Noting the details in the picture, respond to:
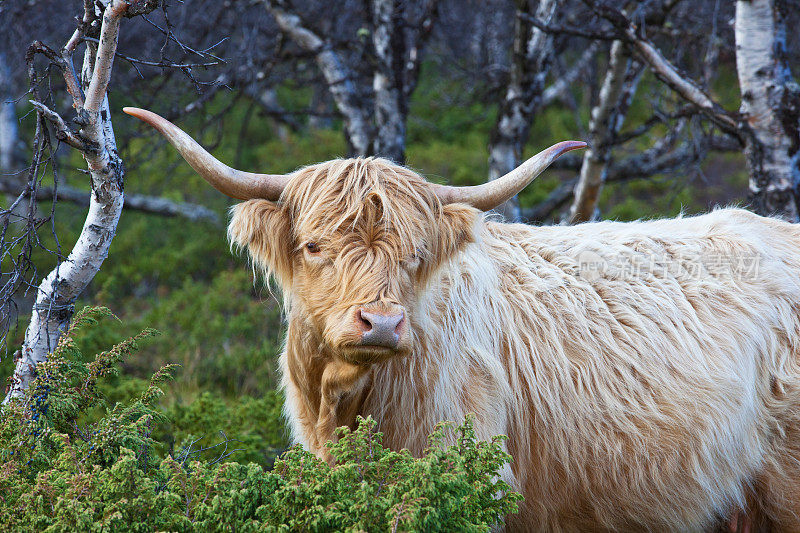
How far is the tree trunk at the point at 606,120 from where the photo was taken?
6.06 meters

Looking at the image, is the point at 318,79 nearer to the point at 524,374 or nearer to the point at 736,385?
→ the point at 524,374

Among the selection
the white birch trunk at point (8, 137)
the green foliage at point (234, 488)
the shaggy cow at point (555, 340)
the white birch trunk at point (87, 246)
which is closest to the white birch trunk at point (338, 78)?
the shaggy cow at point (555, 340)

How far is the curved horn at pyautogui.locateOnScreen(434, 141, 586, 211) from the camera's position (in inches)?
120

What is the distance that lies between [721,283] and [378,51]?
3605mm

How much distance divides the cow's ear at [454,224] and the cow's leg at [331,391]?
681 mm

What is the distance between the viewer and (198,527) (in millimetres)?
2133

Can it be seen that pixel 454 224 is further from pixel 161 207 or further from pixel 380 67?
pixel 161 207

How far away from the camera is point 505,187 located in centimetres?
311

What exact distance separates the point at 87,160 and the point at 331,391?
1.43 metres

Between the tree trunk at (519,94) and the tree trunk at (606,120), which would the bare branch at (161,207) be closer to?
the tree trunk at (519,94)

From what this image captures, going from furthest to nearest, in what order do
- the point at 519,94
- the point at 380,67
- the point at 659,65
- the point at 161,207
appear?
the point at 161,207, the point at 519,94, the point at 380,67, the point at 659,65

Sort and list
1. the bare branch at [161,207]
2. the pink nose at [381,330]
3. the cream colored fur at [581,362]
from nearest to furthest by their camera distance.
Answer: the pink nose at [381,330] < the cream colored fur at [581,362] < the bare branch at [161,207]

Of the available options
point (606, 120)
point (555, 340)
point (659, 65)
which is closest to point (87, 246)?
point (555, 340)

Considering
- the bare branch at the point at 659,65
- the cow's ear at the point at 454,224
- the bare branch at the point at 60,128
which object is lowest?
the cow's ear at the point at 454,224
